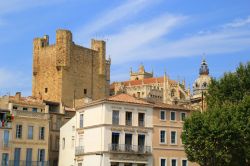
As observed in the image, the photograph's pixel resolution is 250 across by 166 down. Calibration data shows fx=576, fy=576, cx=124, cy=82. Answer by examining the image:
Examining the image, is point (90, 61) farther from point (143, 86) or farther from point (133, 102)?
point (143, 86)

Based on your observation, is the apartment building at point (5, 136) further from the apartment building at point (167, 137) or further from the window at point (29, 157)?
the apartment building at point (167, 137)

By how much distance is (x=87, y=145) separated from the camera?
228 ft

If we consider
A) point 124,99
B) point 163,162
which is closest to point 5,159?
point 124,99

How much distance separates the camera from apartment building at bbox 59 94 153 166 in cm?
6713

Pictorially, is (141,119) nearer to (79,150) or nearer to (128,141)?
(128,141)

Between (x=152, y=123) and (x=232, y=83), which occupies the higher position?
A: (x=232, y=83)

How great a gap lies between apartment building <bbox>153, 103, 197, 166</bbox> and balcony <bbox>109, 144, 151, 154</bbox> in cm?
134

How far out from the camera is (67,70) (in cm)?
10156

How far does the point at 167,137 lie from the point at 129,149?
5504mm

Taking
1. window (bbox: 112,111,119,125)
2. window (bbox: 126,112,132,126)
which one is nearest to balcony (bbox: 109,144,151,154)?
window (bbox: 112,111,119,125)

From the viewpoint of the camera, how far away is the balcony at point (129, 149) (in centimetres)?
6718

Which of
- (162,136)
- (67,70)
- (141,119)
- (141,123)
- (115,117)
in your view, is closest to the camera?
(115,117)

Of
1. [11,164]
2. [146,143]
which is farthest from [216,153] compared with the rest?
[11,164]

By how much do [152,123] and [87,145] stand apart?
8.38 m
